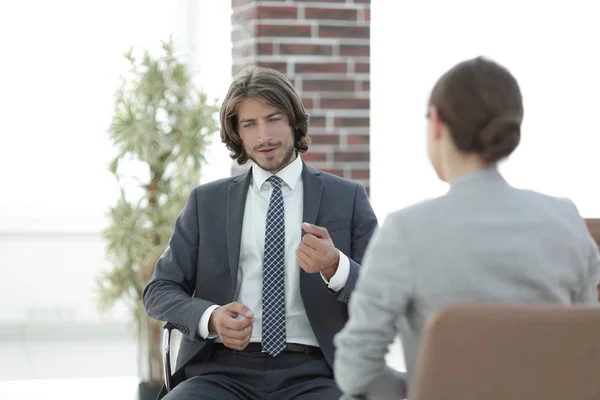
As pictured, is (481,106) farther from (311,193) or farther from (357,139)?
(357,139)

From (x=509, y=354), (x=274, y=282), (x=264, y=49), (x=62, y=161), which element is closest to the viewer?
(x=509, y=354)

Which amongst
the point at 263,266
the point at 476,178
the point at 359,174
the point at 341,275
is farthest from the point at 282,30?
the point at 476,178

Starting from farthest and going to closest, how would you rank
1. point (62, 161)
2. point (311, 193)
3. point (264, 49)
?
1. point (62, 161)
2. point (264, 49)
3. point (311, 193)

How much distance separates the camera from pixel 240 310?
83.0 inches

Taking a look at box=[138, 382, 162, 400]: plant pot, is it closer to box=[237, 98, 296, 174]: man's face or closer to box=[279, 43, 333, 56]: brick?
box=[279, 43, 333, 56]: brick

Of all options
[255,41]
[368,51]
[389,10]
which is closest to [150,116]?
[255,41]

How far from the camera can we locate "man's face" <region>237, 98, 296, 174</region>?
2.41 metres

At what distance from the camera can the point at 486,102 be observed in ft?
4.75

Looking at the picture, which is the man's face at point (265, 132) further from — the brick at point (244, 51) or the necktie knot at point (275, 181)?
the brick at point (244, 51)

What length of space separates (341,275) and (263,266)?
0.26 metres

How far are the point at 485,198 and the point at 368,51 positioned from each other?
237 centimetres

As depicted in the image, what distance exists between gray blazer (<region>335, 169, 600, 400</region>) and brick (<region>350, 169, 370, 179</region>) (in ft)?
7.37

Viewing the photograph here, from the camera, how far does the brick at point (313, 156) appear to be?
3707 millimetres

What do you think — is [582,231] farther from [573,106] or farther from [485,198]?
[573,106]
